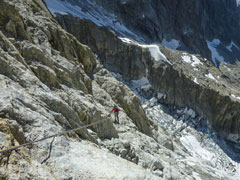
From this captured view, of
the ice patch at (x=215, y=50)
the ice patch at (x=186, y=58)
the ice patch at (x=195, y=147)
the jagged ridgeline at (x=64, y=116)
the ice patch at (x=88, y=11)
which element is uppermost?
the ice patch at (x=215, y=50)

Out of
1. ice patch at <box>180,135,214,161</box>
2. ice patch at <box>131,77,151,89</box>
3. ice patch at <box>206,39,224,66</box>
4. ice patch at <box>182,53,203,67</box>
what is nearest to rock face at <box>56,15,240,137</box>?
ice patch at <box>131,77,151,89</box>

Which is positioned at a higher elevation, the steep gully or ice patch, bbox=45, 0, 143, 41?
ice patch, bbox=45, 0, 143, 41

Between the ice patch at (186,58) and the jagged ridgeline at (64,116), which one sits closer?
the jagged ridgeline at (64,116)

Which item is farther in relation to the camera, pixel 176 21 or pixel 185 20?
pixel 185 20

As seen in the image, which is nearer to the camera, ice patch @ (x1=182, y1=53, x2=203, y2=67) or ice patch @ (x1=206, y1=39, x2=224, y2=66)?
ice patch @ (x1=182, y1=53, x2=203, y2=67)

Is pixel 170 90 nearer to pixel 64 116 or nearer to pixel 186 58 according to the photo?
pixel 186 58

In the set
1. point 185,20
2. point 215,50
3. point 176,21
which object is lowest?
point 215,50

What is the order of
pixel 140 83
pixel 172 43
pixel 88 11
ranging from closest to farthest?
pixel 140 83
pixel 88 11
pixel 172 43

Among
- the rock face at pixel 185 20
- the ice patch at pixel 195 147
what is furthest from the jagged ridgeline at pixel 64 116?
the rock face at pixel 185 20

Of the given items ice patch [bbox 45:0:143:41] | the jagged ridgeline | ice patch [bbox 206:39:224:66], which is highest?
ice patch [bbox 206:39:224:66]

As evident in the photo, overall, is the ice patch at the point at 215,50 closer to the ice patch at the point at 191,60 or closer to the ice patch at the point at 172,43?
the ice patch at the point at 172,43

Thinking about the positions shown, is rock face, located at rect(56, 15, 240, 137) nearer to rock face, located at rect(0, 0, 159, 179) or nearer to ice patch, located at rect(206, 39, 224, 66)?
rock face, located at rect(0, 0, 159, 179)

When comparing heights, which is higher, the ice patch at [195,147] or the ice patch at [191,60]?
the ice patch at [191,60]

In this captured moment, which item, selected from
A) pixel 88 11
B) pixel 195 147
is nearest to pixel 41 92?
pixel 195 147
